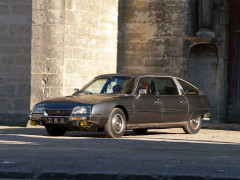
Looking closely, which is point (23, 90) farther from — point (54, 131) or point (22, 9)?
point (54, 131)

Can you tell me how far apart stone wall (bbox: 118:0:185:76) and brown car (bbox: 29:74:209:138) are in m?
4.01

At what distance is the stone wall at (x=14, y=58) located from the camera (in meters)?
20.3

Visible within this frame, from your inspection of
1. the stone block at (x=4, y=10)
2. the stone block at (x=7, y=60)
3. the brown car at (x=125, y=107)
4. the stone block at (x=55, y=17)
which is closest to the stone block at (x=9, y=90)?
the stone block at (x=7, y=60)

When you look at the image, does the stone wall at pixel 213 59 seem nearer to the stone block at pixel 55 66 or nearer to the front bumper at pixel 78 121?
the stone block at pixel 55 66

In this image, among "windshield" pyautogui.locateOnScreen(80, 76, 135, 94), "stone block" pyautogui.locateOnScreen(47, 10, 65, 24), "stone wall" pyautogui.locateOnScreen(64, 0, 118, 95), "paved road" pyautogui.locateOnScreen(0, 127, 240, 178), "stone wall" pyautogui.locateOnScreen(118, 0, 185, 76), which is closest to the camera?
Answer: "paved road" pyautogui.locateOnScreen(0, 127, 240, 178)

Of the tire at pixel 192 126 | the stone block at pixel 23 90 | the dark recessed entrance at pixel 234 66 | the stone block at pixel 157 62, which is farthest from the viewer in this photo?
the dark recessed entrance at pixel 234 66

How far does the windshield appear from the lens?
15.6 m

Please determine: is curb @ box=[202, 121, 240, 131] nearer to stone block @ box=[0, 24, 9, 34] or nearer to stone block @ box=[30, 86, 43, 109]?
stone block @ box=[30, 86, 43, 109]

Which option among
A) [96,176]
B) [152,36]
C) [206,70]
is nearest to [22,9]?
[152,36]

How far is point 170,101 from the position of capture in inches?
635

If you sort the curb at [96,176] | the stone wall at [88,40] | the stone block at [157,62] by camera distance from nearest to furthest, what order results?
the curb at [96,176] → the stone wall at [88,40] → the stone block at [157,62]

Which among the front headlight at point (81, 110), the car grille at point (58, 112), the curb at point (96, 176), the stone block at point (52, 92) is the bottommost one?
the curb at point (96, 176)

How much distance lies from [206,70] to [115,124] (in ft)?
23.1

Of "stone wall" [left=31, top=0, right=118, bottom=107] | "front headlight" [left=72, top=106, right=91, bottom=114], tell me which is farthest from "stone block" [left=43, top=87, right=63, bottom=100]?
"front headlight" [left=72, top=106, right=91, bottom=114]
